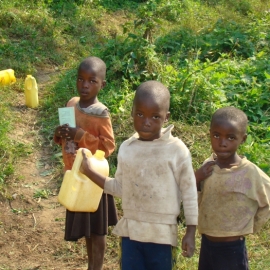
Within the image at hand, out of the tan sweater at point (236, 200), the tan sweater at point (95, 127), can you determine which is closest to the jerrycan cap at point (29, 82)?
the tan sweater at point (95, 127)

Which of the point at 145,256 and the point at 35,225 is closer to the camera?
the point at 145,256

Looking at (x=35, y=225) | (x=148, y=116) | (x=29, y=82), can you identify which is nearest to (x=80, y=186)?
(x=148, y=116)

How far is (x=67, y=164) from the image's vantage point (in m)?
3.21

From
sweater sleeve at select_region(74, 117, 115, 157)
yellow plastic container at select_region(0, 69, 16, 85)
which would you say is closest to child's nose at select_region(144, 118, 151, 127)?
sweater sleeve at select_region(74, 117, 115, 157)

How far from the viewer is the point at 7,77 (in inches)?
235

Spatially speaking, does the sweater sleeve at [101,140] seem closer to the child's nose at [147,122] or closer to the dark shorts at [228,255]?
the child's nose at [147,122]

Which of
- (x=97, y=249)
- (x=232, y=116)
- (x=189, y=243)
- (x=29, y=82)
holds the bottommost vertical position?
(x=97, y=249)

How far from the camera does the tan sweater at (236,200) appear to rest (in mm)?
2623

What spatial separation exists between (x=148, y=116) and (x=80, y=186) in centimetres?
58

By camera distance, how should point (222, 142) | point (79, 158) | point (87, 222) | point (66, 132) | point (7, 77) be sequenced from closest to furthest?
point (222, 142)
point (79, 158)
point (66, 132)
point (87, 222)
point (7, 77)

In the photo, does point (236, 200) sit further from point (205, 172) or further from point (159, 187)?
point (159, 187)

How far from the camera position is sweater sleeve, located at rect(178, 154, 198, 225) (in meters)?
2.51

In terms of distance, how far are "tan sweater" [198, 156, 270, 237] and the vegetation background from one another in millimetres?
942

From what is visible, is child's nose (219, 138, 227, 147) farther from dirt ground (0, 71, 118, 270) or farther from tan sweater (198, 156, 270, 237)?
dirt ground (0, 71, 118, 270)
